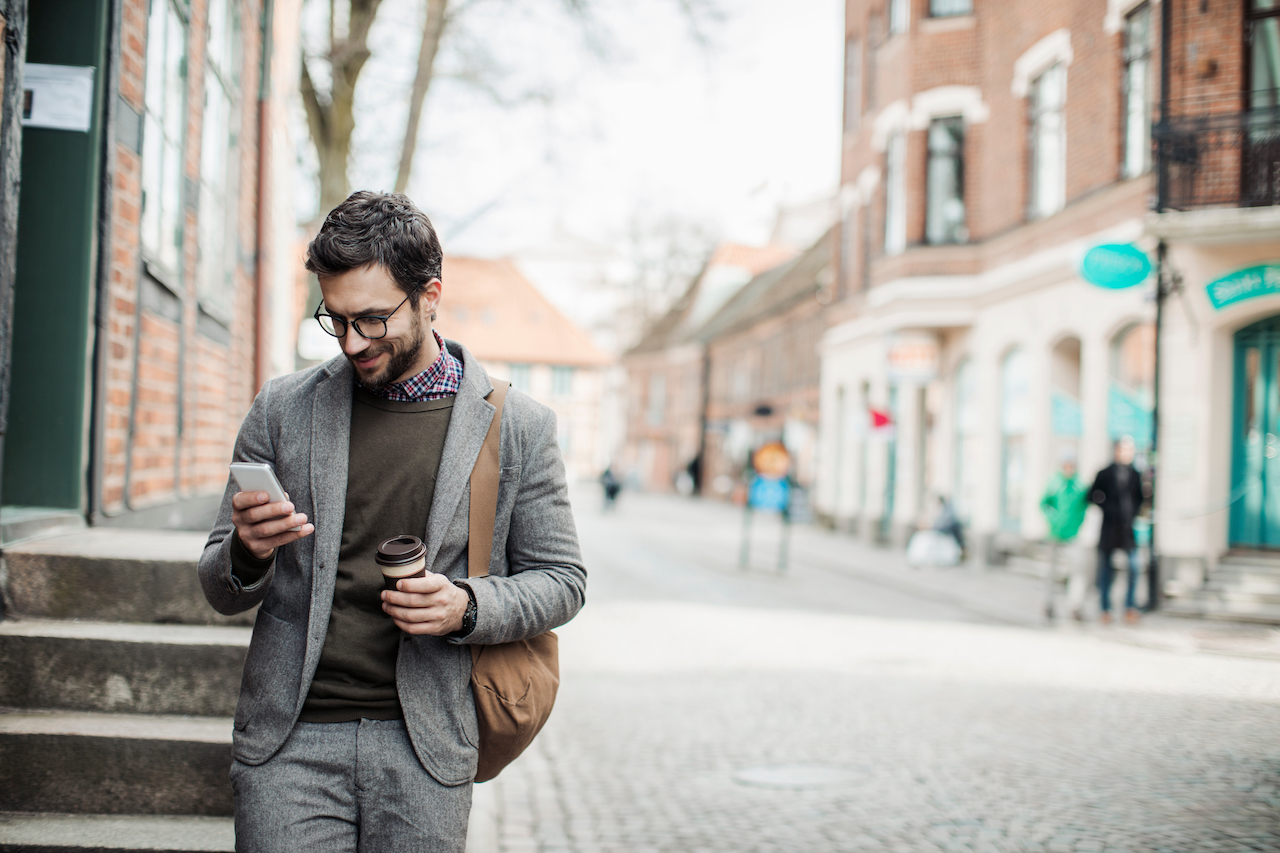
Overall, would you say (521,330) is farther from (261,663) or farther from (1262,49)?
(261,663)

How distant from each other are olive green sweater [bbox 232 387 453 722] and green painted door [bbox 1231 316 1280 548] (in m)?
13.2

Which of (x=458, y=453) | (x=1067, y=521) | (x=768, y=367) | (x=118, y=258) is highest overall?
(x=768, y=367)

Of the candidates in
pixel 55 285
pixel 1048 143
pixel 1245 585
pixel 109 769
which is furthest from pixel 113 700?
pixel 1048 143

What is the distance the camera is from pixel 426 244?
229 centimetres

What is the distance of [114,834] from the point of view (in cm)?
305

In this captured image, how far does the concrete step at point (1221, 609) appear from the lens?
1223 cm

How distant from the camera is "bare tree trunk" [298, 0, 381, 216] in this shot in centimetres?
1407

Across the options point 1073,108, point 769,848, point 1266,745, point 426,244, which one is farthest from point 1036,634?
point 426,244

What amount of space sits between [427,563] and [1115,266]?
11.0m

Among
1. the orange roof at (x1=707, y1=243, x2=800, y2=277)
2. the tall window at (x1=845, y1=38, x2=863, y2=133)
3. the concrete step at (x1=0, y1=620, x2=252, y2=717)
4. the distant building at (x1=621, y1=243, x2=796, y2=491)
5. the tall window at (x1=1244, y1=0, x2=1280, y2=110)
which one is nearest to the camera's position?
the concrete step at (x1=0, y1=620, x2=252, y2=717)

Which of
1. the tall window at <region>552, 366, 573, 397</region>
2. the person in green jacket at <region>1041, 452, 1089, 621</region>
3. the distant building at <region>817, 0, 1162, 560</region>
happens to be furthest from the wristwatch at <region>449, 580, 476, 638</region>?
the tall window at <region>552, 366, 573, 397</region>

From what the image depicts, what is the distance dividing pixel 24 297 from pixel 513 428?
2473mm

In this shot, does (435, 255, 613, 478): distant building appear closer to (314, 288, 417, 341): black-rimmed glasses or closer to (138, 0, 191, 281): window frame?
(138, 0, 191, 281): window frame

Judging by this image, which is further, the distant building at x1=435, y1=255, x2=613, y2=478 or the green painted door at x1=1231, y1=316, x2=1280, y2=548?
the distant building at x1=435, y1=255, x2=613, y2=478
